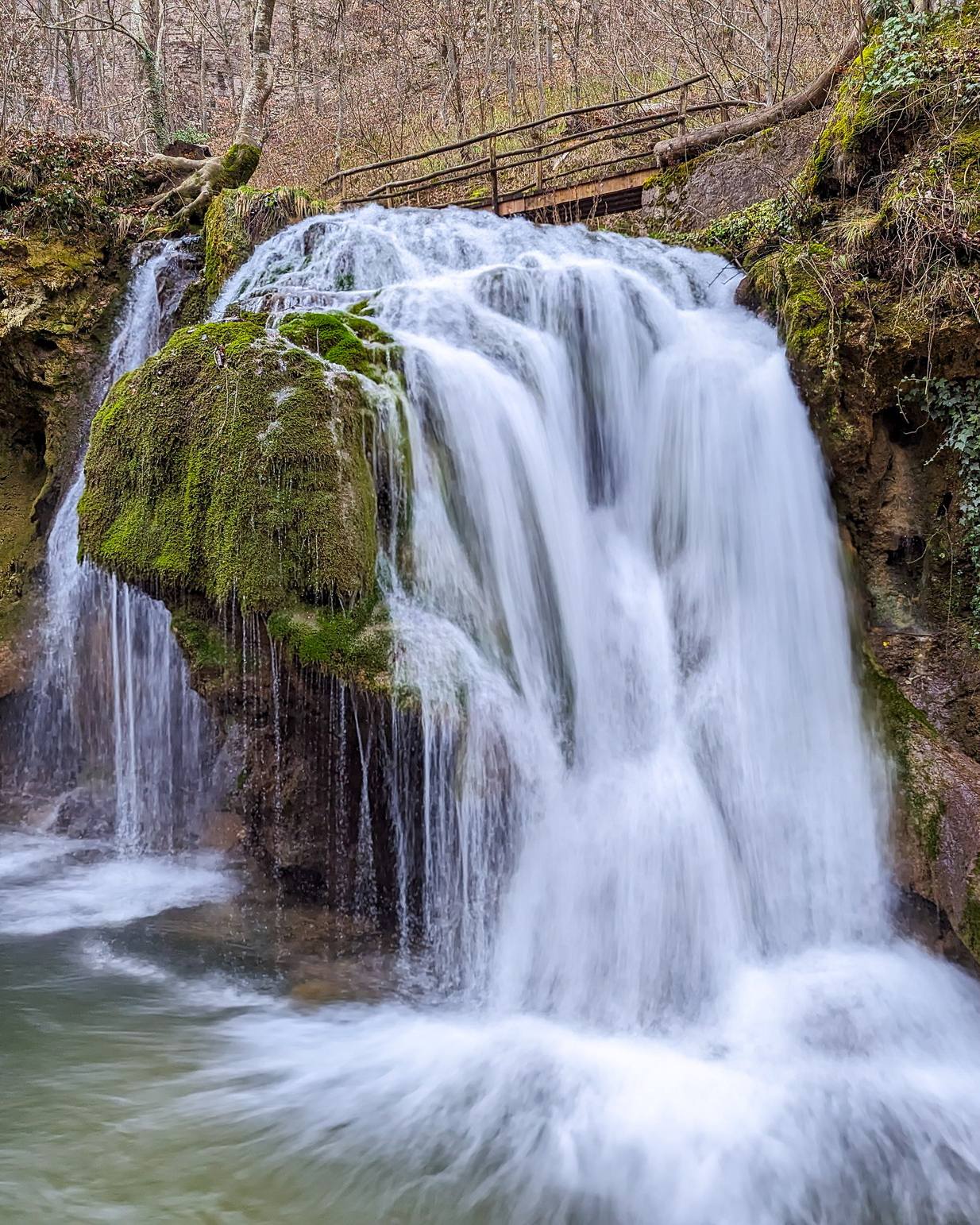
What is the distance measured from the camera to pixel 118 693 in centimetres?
651

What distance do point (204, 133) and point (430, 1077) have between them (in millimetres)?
18542

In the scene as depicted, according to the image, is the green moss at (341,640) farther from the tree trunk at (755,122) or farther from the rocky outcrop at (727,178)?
the tree trunk at (755,122)

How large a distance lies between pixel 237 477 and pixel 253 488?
5.0 inches

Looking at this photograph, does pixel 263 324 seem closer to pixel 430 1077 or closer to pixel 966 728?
pixel 430 1077

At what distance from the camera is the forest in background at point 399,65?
1548 cm

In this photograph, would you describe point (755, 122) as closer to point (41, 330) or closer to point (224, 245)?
point (224, 245)

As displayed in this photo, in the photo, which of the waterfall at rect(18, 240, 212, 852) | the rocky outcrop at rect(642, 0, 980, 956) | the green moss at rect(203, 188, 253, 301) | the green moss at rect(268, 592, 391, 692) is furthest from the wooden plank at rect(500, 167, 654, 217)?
the green moss at rect(268, 592, 391, 692)


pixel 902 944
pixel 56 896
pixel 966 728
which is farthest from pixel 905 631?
pixel 56 896

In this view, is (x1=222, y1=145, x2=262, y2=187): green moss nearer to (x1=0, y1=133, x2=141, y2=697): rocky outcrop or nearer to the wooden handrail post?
(x1=0, y1=133, x2=141, y2=697): rocky outcrop

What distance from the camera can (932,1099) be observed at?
356 cm

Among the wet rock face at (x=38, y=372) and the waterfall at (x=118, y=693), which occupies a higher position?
the wet rock face at (x=38, y=372)

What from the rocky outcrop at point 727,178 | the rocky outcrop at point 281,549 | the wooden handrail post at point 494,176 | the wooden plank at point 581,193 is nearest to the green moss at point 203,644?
the rocky outcrop at point 281,549

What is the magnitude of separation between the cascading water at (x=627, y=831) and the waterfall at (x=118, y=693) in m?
2.22

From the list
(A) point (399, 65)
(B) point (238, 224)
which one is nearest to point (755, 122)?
(B) point (238, 224)
